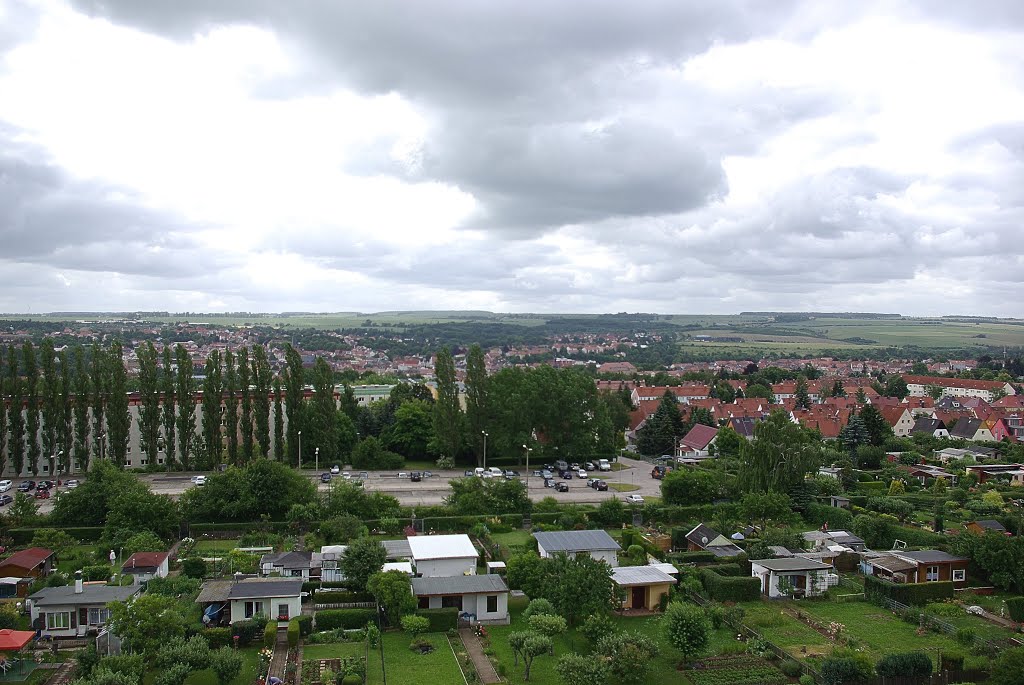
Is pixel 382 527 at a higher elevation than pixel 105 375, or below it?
below

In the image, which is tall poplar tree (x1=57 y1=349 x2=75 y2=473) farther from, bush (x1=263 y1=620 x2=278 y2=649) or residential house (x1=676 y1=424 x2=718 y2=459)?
residential house (x1=676 y1=424 x2=718 y2=459)

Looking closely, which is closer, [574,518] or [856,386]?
[574,518]

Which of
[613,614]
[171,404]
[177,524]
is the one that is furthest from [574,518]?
→ [171,404]

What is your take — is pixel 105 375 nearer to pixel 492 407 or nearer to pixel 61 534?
pixel 61 534

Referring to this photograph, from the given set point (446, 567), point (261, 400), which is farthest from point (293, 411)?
point (446, 567)

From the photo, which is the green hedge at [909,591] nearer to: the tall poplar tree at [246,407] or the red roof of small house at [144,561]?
the red roof of small house at [144,561]

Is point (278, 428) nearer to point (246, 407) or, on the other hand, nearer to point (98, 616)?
point (246, 407)
